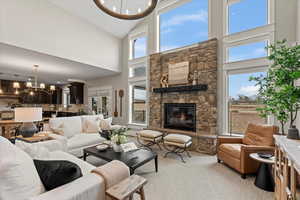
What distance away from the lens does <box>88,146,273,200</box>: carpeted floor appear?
75.1 inches

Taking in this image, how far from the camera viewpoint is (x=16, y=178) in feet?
3.20

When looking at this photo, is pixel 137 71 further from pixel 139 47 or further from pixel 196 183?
pixel 196 183

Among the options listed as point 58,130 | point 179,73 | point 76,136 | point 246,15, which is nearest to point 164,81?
point 179,73

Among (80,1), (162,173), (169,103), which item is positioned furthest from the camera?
(169,103)

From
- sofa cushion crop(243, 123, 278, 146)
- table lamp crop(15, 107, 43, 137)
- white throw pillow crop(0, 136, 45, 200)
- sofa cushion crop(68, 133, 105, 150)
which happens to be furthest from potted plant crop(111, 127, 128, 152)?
sofa cushion crop(243, 123, 278, 146)

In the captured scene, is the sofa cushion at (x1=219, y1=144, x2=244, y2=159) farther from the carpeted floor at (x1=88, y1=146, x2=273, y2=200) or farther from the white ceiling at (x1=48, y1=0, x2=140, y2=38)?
the white ceiling at (x1=48, y1=0, x2=140, y2=38)

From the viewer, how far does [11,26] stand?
3.05 metres

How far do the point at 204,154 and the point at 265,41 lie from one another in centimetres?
306

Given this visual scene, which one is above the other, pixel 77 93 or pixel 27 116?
pixel 77 93

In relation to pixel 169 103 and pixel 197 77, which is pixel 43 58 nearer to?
pixel 169 103

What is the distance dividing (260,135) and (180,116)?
205 centimetres

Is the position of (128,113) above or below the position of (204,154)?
above

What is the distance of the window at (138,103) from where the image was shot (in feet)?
17.6

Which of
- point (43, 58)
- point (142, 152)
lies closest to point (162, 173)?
point (142, 152)
